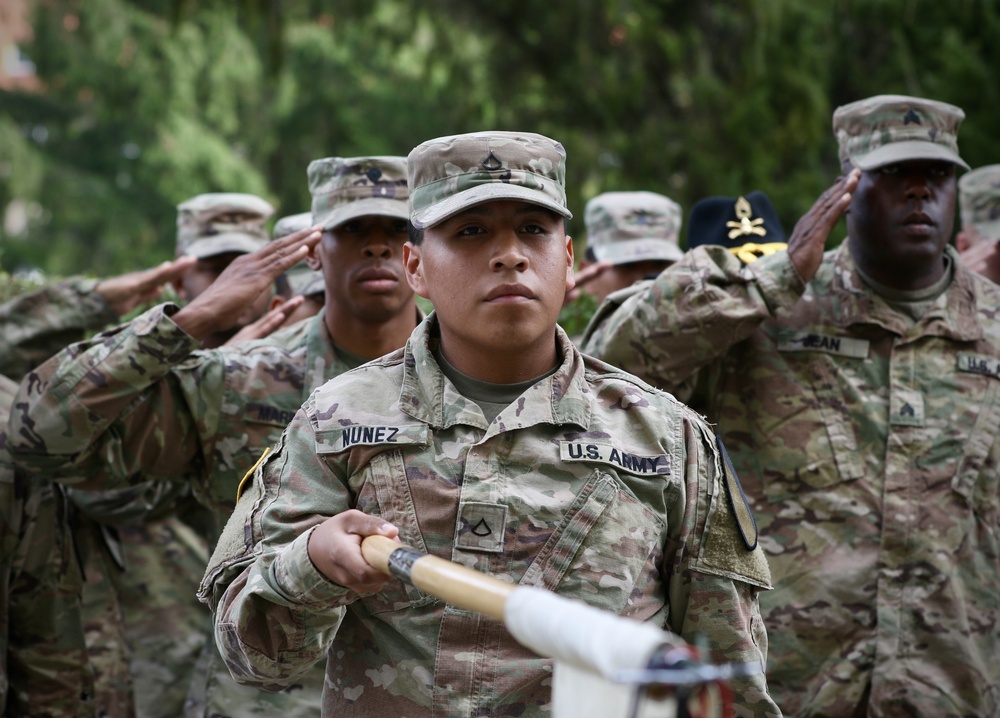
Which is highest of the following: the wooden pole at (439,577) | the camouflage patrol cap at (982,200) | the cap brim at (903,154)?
the camouflage patrol cap at (982,200)

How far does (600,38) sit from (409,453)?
8.49 m

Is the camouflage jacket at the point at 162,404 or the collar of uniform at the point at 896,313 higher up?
the collar of uniform at the point at 896,313

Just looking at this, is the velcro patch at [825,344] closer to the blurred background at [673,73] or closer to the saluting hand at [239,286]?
the saluting hand at [239,286]

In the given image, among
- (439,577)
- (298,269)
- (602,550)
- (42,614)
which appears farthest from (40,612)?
(439,577)

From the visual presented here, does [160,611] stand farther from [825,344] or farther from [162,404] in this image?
[825,344]

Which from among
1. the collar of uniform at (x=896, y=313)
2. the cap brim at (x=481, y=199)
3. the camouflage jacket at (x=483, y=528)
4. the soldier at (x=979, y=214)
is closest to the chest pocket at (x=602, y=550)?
the camouflage jacket at (x=483, y=528)

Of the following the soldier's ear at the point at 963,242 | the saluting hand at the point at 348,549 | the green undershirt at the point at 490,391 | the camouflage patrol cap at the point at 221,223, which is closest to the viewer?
the saluting hand at the point at 348,549

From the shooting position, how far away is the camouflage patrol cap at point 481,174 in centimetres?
295

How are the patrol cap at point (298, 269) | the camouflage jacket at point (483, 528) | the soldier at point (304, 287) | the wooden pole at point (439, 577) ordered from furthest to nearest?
the patrol cap at point (298, 269) < the soldier at point (304, 287) < the camouflage jacket at point (483, 528) < the wooden pole at point (439, 577)

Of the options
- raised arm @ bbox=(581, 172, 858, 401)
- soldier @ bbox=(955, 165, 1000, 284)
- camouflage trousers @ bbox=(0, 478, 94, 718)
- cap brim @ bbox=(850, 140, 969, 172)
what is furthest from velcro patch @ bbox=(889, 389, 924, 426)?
camouflage trousers @ bbox=(0, 478, 94, 718)

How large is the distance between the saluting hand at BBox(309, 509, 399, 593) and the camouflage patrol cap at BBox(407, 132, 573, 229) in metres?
0.73

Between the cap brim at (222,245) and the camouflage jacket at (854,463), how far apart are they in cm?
221

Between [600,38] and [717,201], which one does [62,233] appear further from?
[717,201]

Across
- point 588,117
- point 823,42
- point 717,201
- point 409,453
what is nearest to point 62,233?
point 588,117
